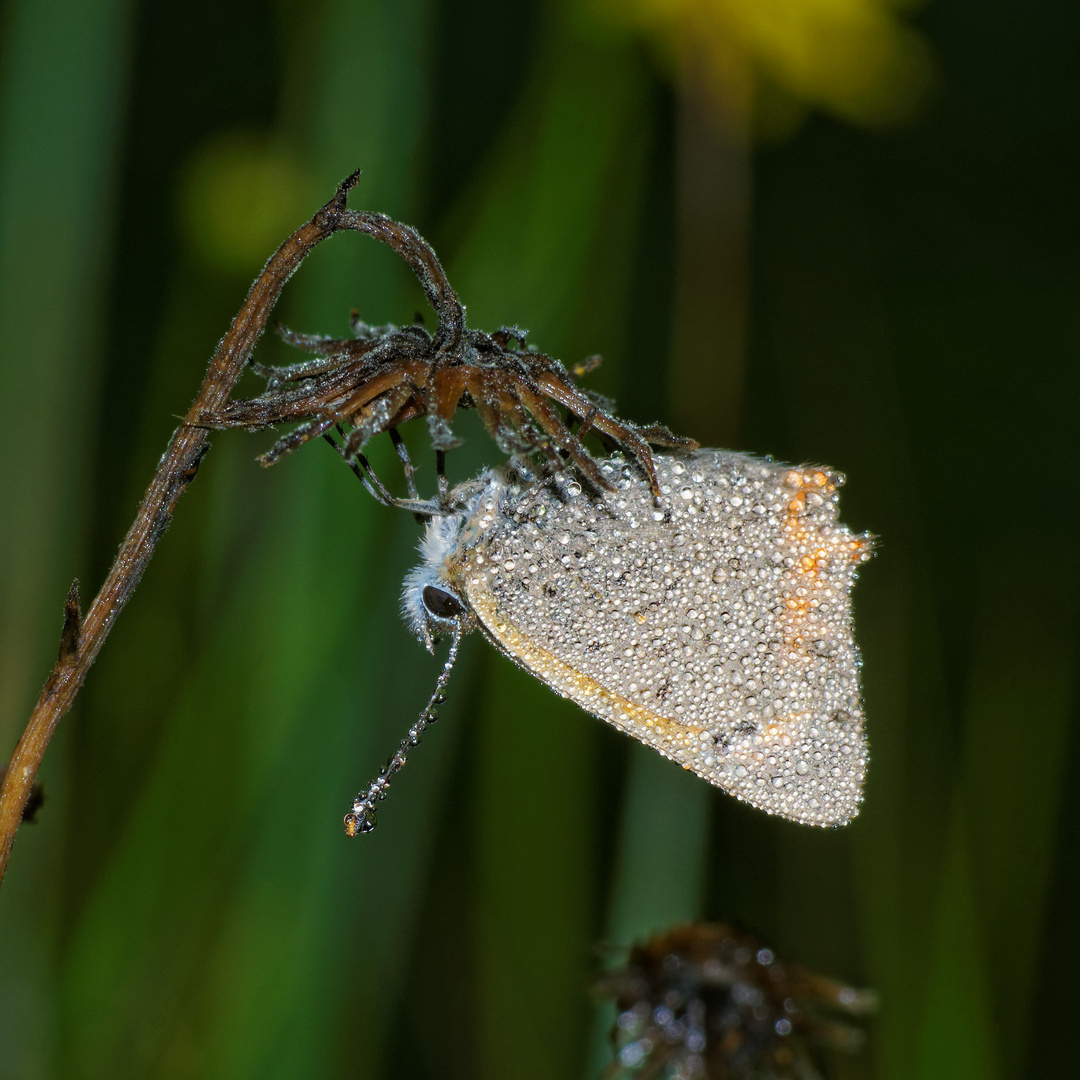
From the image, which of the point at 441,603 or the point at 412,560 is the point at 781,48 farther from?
the point at 441,603

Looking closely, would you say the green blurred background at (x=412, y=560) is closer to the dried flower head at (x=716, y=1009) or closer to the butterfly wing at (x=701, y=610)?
the dried flower head at (x=716, y=1009)

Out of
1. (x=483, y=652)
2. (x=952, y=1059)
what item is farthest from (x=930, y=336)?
(x=952, y=1059)

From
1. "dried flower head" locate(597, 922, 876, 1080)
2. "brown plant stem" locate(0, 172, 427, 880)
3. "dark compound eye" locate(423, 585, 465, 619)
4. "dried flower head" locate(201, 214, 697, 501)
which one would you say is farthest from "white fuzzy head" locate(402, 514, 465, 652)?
"dried flower head" locate(597, 922, 876, 1080)

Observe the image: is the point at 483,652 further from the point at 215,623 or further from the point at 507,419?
the point at 507,419

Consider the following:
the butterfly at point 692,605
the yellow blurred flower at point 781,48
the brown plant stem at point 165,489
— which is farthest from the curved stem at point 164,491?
the yellow blurred flower at point 781,48

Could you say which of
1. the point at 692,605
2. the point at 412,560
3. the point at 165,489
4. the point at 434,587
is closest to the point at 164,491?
the point at 165,489

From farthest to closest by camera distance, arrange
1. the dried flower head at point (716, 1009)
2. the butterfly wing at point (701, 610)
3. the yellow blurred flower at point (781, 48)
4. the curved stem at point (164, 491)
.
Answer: the yellow blurred flower at point (781, 48), the dried flower head at point (716, 1009), the butterfly wing at point (701, 610), the curved stem at point (164, 491)

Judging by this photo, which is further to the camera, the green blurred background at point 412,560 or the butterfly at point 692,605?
the green blurred background at point 412,560

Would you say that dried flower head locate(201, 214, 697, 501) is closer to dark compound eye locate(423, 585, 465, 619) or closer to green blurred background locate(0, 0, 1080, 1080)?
dark compound eye locate(423, 585, 465, 619)

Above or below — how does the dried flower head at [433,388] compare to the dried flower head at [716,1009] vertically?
above
